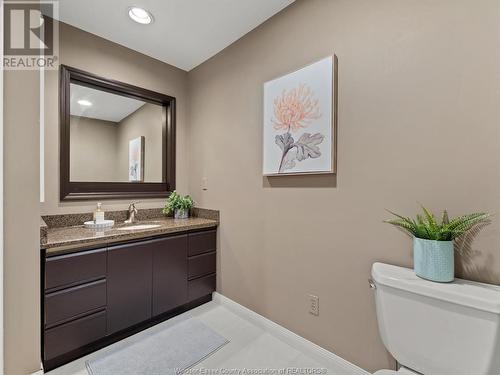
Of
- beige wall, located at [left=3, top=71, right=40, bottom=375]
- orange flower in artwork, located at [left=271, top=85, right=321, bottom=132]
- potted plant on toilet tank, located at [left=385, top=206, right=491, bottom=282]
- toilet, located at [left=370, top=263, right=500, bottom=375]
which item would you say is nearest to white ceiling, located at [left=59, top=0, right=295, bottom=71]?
orange flower in artwork, located at [left=271, top=85, right=321, bottom=132]

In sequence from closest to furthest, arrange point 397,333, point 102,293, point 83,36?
1. point 397,333
2. point 102,293
3. point 83,36

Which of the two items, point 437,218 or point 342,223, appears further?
point 342,223

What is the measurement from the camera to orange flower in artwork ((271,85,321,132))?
152 centimetres

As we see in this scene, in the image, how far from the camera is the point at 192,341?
170cm

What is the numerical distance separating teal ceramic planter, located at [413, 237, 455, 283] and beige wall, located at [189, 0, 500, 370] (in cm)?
14

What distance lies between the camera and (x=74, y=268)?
146 cm

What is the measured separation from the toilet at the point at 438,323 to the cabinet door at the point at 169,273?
149 cm

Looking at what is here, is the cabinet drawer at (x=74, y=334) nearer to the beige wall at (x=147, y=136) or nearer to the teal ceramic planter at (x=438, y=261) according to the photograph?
the beige wall at (x=147, y=136)

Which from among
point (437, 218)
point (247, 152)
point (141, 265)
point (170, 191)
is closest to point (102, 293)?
point (141, 265)

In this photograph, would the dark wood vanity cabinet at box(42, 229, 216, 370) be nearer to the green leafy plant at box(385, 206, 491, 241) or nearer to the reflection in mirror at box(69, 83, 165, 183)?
the reflection in mirror at box(69, 83, 165, 183)

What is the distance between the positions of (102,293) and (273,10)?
237 centimetres

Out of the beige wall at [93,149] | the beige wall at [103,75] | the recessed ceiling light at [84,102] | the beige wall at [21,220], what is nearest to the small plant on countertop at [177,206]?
the beige wall at [103,75]

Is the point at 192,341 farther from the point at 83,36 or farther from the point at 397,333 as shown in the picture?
the point at 83,36

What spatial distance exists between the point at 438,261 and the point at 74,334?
6.78ft
